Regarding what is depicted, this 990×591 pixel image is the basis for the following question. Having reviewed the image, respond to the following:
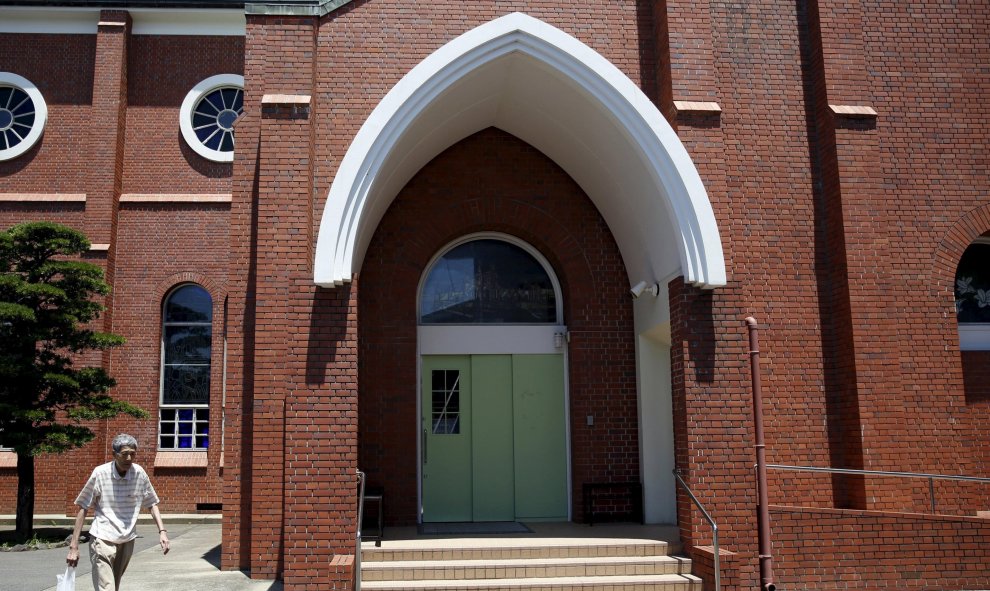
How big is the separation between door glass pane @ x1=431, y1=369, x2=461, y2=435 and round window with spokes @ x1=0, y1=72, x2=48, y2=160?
12.5m

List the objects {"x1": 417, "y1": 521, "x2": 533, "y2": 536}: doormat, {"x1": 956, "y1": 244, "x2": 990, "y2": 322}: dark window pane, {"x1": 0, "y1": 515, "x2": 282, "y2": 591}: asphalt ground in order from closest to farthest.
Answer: {"x1": 0, "y1": 515, "x2": 282, "y2": 591}: asphalt ground
{"x1": 417, "y1": 521, "x2": 533, "y2": 536}: doormat
{"x1": 956, "y1": 244, "x2": 990, "y2": 322}: dark window pane

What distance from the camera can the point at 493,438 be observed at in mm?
12328

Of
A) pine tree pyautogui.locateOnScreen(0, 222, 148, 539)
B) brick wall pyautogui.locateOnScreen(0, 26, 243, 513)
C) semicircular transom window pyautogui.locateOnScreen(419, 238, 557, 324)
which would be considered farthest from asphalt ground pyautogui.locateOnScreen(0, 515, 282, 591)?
semicircular transom window pyautogui.locateOnScreen(419, 238, 557, 324)

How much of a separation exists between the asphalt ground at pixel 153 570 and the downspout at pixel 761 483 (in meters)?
5.37

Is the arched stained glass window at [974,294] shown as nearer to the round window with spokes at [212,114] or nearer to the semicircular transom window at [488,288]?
the semicircular transom window at [488,288]

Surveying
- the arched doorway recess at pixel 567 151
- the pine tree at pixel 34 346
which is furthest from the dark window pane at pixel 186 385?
the arched doorway recess at pixel 567 151

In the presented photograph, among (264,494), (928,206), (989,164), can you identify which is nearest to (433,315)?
(264,494)

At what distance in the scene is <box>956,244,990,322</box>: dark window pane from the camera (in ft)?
40.3

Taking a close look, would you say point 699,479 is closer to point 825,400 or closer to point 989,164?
point 825,400

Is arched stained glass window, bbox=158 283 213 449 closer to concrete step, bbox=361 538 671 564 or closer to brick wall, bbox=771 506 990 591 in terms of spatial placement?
concrete step, bbox=361 538 671 564

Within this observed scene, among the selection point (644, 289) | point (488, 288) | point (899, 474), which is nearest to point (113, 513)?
point (488, 288)

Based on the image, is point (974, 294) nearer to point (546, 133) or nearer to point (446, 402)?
point (546, 133)

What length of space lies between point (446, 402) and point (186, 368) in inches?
363

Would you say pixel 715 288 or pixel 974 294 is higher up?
pixel 974 294
